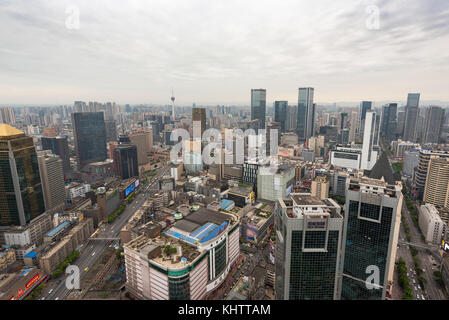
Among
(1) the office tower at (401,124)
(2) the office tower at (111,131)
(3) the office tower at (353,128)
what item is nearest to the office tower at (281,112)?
(3) the office tower at (353,128)

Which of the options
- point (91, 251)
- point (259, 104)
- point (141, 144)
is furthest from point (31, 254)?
point (259, 104)

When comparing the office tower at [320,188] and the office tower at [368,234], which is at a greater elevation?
the office tower at [368,234]

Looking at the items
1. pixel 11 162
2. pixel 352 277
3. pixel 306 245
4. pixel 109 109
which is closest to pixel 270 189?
pixel 352 277

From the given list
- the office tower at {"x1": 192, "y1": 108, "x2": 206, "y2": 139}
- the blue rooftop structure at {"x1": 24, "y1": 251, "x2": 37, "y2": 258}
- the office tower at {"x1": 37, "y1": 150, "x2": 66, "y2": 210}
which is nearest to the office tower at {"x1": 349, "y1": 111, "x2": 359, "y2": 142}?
the office tower at {"x1": 192, "y1": 108, "x2": 206, "y2": 139}

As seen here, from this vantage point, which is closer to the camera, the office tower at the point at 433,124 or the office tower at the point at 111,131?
the office tower at the point at 433,124

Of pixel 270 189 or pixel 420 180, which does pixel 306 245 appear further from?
pixel 420 180

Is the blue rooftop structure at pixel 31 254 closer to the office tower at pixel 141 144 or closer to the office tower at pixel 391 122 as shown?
the office tower at pixel 141 144

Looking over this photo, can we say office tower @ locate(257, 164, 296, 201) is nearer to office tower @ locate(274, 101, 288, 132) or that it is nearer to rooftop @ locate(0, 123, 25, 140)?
rooftop @ locate(0, 123, 25, 140)
